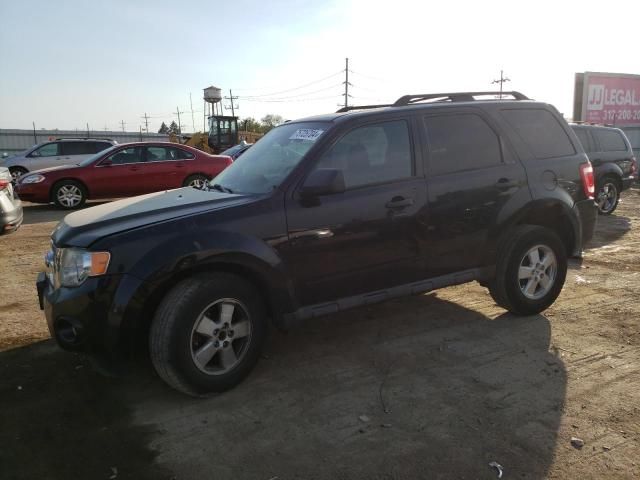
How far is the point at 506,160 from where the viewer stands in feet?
13.9

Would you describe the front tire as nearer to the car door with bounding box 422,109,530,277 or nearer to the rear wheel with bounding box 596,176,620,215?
the car door with bounding box 422,109,530,277

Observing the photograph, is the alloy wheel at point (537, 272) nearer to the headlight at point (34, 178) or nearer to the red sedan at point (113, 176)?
the red sedan at point (113, 176)

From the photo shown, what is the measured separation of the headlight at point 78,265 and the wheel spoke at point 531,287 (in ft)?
11.4

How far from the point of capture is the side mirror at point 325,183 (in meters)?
3.28

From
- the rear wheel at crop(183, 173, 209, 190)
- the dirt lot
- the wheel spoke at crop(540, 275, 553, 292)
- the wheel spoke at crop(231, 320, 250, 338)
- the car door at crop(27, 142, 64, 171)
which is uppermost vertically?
the car door at crop(27, 142, 64, 171)

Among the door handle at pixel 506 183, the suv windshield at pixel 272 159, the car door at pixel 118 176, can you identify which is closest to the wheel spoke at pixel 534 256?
the door handle at pixel 506 183

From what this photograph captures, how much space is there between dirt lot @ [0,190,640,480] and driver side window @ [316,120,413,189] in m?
1.36

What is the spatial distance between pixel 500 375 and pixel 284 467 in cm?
171

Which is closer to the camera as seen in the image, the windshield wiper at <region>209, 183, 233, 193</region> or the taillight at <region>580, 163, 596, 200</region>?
the windshield wiper at <region>209, 183, 233, 193</region>

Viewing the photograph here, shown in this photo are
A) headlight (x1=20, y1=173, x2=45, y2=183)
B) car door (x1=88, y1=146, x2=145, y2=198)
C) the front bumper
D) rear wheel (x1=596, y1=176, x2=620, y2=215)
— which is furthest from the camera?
car door (x1=88, y1=146, x2=145, y2=198)

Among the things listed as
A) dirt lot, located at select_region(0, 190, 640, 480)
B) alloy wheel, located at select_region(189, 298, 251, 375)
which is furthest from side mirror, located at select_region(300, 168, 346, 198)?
dirt lot, located at select_region(0, 190, 640, 480)

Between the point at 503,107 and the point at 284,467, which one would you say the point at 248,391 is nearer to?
the point at 284,467

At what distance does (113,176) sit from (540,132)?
9825mm

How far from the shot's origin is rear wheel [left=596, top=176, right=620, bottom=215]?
32.7 ft
